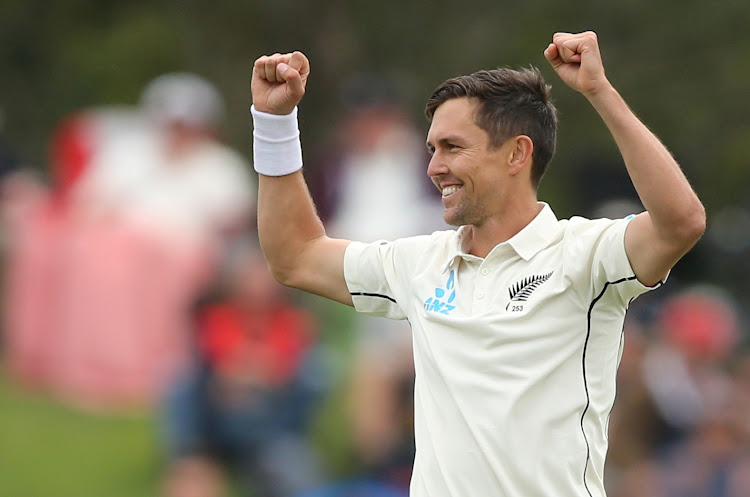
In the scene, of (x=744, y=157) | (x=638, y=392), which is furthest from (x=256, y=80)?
(x=744, y=157)

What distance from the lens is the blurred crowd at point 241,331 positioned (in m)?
8.59

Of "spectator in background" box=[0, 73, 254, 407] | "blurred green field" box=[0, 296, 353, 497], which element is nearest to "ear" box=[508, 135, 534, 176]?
"blurred green field" box=[0, 296, 353, 497]

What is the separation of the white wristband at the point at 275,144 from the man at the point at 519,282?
10cm

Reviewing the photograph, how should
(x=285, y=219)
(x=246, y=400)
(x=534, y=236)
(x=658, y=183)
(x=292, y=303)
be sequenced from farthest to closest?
1. (x=292, y=303)
2. (x=246, y=400)
3. (x=285, y=219)
4. (x=534, y=236)
5. (x=658, y=183)

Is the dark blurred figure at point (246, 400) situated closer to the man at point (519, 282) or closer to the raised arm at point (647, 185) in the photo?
the man at point (519, 282)

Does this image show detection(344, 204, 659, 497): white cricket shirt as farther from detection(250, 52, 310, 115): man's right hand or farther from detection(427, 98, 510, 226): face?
detection(250, 52, 310, 115): man's right hand

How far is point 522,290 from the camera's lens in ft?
13.9

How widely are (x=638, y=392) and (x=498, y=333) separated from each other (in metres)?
4.86

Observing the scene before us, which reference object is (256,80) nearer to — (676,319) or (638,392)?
(638,392)

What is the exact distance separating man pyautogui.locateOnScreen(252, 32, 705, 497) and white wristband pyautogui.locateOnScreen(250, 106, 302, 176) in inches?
4.0

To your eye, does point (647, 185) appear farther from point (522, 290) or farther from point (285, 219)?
point (285, 219)

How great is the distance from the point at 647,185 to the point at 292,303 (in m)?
6.24

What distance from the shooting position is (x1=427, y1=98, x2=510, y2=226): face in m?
4.38

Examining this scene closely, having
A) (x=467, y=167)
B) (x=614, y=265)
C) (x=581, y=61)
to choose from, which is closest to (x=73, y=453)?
(x=467, y=167)
